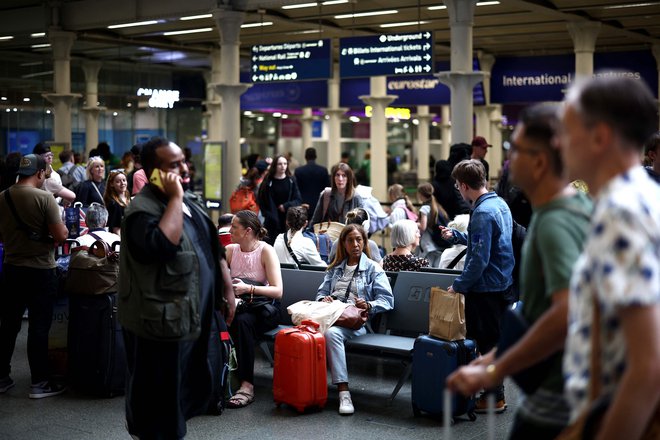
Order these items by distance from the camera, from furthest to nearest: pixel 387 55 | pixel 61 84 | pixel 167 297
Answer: pixel 61 84 → pixel 387 55 → pixel 167 297

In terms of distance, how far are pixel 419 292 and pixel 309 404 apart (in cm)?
136

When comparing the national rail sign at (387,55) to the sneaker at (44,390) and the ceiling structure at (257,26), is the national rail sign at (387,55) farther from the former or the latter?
the sneaker at (44,390)

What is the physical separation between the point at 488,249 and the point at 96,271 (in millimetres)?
3052

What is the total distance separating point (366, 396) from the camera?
287 inches

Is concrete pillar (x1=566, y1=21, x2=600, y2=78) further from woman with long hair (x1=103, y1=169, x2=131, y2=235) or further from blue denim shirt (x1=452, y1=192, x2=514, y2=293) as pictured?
blue denim shirt (x1=452, y1=192, x2=514, y2=293)

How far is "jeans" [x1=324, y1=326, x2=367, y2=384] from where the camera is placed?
692 centimetres

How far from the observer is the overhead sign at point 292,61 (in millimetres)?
15391

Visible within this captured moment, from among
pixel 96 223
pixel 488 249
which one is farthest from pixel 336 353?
pixel 96 223

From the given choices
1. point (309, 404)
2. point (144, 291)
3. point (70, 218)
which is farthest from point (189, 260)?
point (70, 218)

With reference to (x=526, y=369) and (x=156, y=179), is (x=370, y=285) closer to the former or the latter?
Answer: (x=156, y=179)

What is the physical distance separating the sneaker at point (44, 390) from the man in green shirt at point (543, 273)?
5255mm

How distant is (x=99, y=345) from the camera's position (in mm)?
7324

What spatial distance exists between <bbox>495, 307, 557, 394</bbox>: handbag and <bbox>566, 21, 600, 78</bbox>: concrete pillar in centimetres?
1703

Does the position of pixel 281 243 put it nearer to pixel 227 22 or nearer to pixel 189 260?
pixel 189 260
